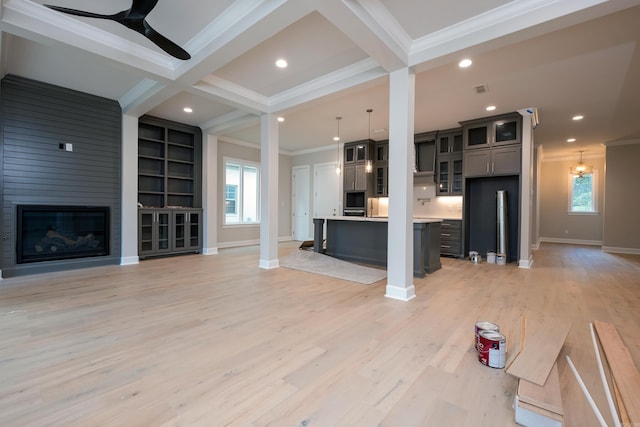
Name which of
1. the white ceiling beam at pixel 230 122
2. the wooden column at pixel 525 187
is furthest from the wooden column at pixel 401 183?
the wooden column at pixel 525 187

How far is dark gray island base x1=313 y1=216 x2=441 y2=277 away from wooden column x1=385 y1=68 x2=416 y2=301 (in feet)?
3.23

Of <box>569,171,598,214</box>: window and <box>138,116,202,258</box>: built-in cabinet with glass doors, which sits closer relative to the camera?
<box>138,116,202,258</box>: built-in cabinet with glass doors

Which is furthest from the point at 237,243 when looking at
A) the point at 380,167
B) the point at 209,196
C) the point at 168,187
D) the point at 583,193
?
the point at 583,193

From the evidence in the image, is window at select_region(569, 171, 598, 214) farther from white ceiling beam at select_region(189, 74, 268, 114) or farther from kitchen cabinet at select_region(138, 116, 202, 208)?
kitchen cabinet at select_region(138, 116, 202, 208)

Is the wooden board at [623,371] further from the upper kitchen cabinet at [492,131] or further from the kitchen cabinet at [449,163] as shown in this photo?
the kitchen cabinet at [449,163]

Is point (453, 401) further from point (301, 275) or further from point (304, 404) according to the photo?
point (301, 275)

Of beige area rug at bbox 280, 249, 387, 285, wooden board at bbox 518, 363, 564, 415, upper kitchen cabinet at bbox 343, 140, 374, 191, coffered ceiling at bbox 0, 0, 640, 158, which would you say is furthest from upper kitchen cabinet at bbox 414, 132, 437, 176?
wooden board at bbox 518, 363, 564, 415

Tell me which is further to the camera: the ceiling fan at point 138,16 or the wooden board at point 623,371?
the ceiling fan at point 138,16

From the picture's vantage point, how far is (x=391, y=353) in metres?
2.10

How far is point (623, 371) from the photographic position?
164 centimetres

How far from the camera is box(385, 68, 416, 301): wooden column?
330 cm

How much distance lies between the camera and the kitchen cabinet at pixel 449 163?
6.40 meters

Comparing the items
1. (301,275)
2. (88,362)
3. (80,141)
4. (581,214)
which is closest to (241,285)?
(301,275)

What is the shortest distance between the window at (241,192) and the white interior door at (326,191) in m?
1.84
